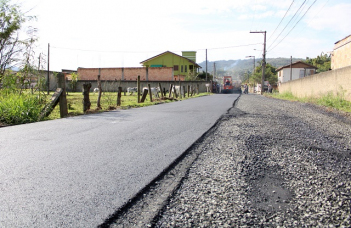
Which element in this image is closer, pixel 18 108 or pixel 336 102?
pixel 18 108

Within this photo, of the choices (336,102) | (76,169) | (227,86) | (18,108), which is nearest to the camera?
(76,169)

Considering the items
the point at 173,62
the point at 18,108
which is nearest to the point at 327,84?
the point at 18,108

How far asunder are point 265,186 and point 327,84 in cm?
1739

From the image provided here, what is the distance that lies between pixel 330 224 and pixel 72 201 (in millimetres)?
2184

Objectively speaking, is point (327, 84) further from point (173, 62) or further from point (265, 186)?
point (173, 62)

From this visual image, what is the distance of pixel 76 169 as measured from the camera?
3.88m

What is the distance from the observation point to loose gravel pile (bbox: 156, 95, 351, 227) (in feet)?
8.50

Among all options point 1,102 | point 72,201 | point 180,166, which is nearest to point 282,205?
point 180,166

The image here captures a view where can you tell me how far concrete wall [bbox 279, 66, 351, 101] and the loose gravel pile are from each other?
1063 cm

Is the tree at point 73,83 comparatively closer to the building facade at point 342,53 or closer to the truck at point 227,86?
the truck at point 227,86

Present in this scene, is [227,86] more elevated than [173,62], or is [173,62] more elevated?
[173,62]

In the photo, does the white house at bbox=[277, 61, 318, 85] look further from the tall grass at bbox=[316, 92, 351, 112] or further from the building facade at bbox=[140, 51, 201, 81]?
the tall grass at bbox=[316, 92, 351, 112]

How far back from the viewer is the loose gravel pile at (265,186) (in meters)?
2.59

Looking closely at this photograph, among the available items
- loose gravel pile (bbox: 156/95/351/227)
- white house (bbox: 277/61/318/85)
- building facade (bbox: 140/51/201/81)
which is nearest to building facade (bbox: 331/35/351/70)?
loose gravel pile (bbox: 156/95/351/227)
